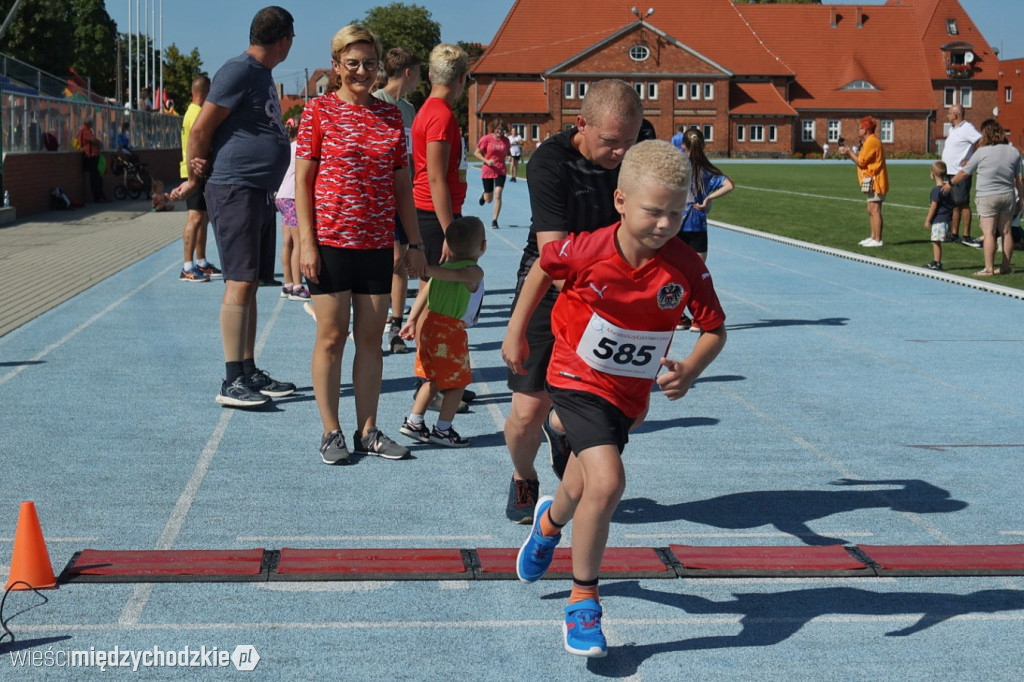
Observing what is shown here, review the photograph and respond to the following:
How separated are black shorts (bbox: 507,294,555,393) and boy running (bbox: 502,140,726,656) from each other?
86 cm

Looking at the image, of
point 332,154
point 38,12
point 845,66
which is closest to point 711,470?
point 332,154

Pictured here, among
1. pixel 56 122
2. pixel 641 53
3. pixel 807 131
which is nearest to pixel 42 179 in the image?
pixel 56 122

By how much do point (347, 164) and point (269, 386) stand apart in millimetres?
2510

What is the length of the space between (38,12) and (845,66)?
63.4 meters

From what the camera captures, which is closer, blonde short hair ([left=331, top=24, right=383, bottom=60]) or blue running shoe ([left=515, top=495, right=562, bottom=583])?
blue running shoe ([left=515, top=495, right=562, bottom=583])

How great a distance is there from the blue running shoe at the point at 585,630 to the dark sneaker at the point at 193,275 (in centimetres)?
1243

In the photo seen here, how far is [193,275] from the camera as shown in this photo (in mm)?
15758

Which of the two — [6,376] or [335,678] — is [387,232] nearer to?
[335,678]

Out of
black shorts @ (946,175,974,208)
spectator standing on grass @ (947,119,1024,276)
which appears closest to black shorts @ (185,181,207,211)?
spectator standing on grass @ (947,119,1024,276)

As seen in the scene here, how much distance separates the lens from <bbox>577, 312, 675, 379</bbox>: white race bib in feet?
13.7

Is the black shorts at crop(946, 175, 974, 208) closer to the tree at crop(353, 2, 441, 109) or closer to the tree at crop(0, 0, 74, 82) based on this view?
the tree at crop(0, 0, 74, 82)

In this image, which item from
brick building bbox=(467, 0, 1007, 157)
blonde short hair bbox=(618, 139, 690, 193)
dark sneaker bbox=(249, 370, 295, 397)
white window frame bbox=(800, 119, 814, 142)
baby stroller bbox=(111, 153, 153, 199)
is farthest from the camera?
white window frame bbox=(800, 119, 814, 142)

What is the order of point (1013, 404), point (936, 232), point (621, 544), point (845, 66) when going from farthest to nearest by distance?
1. point (845, 66)
2. point (936, 232)
3. point (1013, 404)
4. point (621, 544)

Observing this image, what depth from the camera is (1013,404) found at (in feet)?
27.9
